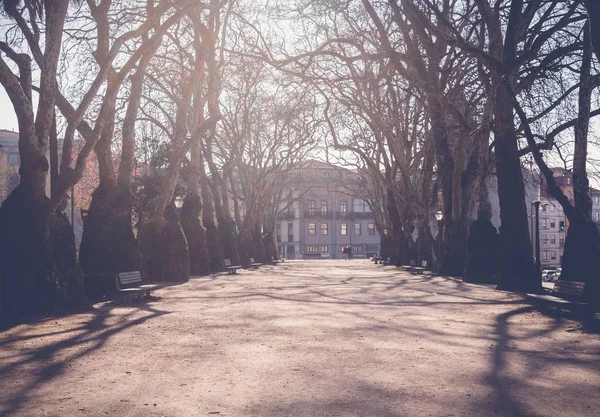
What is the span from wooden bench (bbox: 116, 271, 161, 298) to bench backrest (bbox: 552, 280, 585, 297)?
8588mm

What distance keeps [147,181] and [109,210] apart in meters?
23.1

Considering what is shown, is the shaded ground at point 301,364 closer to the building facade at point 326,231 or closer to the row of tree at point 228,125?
the row of tree at point 228,125

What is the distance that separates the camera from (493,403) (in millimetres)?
5727

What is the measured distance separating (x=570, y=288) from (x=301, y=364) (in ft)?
23.9

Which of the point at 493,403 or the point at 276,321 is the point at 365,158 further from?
the point at 493,403

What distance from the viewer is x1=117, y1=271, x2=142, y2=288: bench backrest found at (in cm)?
1542

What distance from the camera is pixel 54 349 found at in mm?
8664

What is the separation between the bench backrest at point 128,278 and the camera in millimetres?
15422

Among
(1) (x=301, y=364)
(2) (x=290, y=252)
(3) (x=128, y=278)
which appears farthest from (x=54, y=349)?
(2) (x=290, y=252)

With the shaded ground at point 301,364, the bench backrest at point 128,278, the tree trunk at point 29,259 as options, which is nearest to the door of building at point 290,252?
the bench backrest at point 128,278

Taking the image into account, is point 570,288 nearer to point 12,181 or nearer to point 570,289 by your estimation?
→ point 570,289

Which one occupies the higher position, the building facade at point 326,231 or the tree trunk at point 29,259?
the building facade at point 326,231

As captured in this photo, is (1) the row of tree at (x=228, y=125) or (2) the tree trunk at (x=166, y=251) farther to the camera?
(2) the tree trunk at (x=166, y=251)

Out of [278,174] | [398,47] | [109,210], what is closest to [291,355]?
[109,210]
